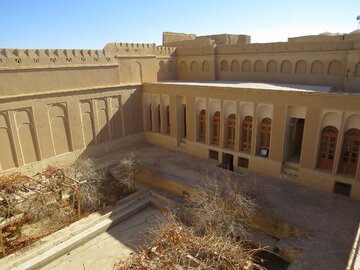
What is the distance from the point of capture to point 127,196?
1526 cm

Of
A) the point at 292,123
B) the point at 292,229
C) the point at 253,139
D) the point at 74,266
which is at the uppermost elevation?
the point at 292,123

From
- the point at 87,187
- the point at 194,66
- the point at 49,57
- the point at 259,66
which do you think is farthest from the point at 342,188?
the point at 49,57

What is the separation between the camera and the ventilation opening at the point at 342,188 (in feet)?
43.7

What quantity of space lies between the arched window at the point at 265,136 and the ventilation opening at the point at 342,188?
12.9 ft

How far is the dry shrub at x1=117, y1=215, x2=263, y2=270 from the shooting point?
6680mm

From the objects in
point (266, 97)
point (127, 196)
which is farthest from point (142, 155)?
point (266, 97)

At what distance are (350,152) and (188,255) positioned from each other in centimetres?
1063

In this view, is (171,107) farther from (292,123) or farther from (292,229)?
(292,229)

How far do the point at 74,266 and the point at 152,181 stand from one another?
692cm

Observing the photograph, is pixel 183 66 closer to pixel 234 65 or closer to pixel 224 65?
pixel 224 65

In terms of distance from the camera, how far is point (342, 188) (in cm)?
1348

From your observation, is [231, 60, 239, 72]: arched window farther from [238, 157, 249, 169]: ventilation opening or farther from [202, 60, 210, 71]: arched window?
[238, 157, 249, 169]: ventilation opening

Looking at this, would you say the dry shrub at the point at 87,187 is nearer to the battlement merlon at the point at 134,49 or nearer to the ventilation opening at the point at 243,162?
the ventilation opening at the point at 243,162

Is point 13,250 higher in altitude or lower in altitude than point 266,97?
lower
